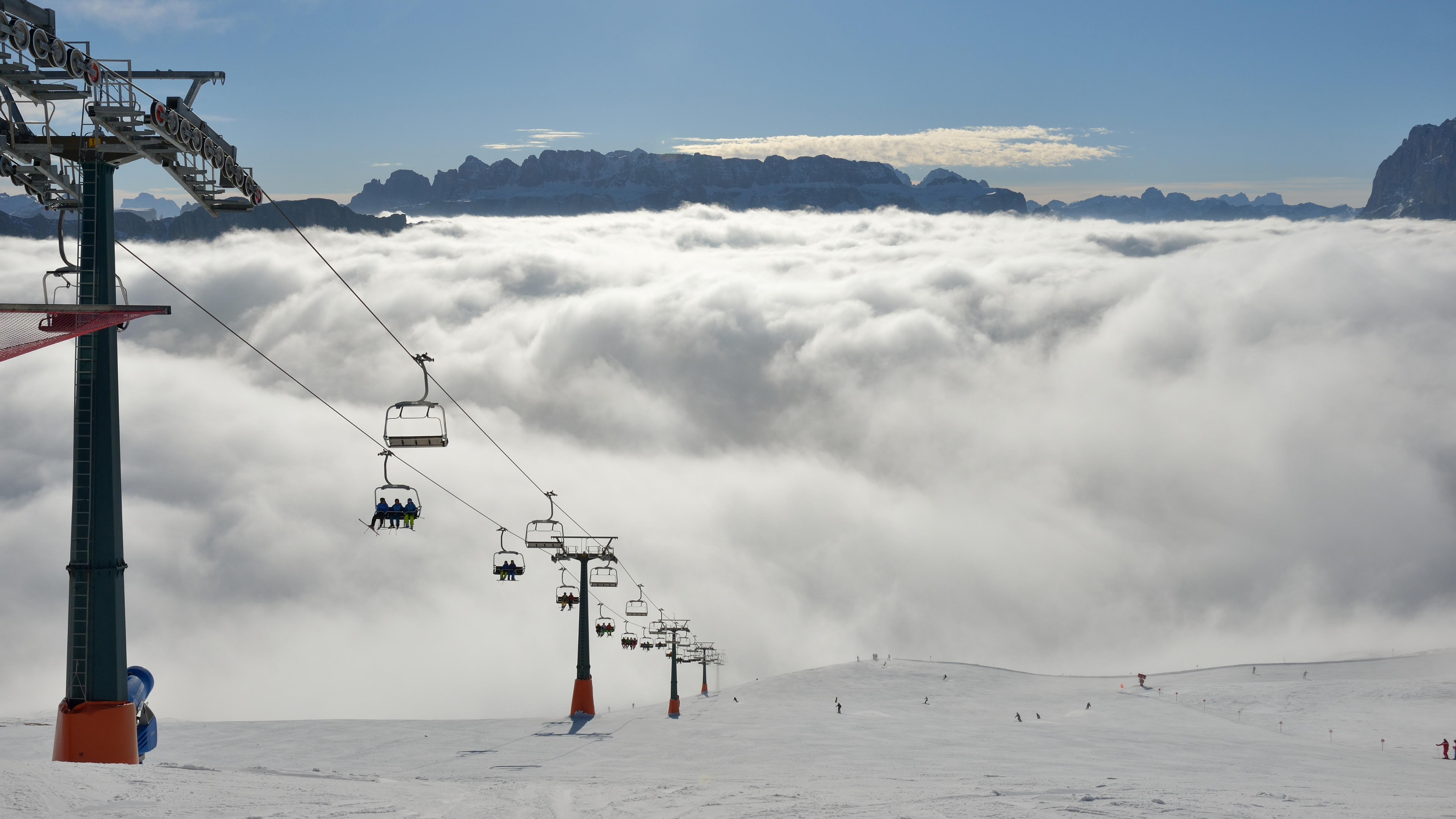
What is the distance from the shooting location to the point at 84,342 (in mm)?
21109

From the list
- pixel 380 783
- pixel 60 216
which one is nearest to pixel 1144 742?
pixel 380 783

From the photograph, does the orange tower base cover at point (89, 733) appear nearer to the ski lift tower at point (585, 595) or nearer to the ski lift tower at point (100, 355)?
the ski lift tower at point (100, 355)

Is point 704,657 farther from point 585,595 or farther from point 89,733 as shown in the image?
point 89,733

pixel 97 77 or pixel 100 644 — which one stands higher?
pixel 97 77

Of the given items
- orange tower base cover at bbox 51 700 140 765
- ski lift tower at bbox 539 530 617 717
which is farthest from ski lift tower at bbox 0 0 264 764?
ski lift tower at bbox 539 530 617 717


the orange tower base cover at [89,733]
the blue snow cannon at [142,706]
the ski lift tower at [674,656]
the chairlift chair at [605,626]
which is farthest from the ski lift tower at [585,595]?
the orange tower base cover at [89,733]

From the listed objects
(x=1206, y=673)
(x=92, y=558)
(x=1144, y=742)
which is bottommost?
(x=1206, y=673)

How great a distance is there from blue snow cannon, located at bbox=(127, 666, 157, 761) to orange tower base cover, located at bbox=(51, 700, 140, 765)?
2268 millimetres

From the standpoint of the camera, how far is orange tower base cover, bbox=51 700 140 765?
21.6m

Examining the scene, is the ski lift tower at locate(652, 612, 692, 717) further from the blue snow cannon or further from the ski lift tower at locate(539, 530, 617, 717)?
the blue snow cannon

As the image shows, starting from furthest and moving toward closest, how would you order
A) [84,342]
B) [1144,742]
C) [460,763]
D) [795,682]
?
[795,682]
[1144,742]
[460,763]
[84,342]

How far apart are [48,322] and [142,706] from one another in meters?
15.0

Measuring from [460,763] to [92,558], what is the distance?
22.0 meters

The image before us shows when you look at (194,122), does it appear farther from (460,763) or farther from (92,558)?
(460,763)
